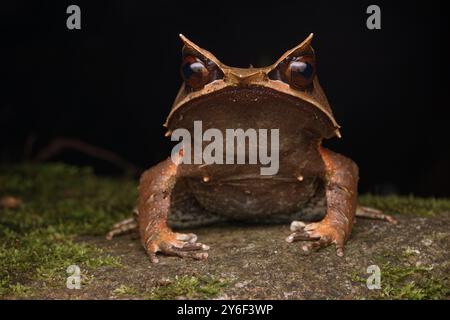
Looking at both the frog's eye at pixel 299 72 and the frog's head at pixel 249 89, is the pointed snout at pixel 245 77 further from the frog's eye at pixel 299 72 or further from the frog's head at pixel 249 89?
the frog's eye at pixel 299 72

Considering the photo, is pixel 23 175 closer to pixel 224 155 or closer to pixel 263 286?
pixel 224 155

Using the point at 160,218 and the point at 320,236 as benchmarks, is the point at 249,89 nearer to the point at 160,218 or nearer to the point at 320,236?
the point at 320,236

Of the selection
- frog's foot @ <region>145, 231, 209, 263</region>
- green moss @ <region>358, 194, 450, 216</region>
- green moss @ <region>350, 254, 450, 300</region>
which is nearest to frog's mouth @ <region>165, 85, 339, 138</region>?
frog's foot @ <region>145, 231, 209, 263</region>

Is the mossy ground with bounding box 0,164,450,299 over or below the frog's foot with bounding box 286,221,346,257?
below

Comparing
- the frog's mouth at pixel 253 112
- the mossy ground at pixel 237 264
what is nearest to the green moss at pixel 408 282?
the mossy ground at pixel 237 264

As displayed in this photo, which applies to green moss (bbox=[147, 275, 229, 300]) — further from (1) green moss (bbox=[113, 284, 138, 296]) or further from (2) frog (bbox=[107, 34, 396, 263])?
(2) frog (bbox=[107, 34, 396, 263])
